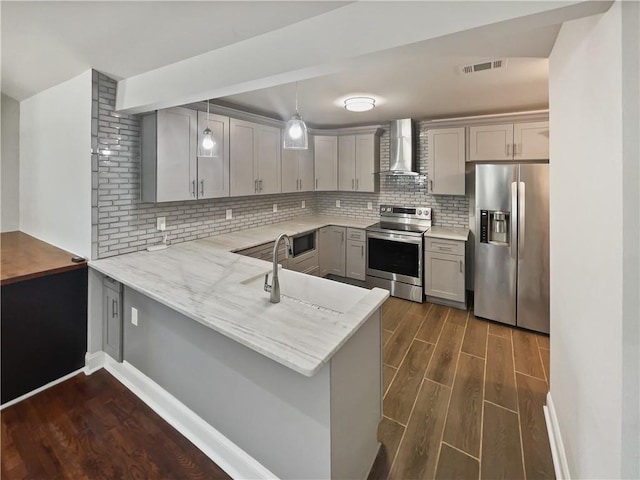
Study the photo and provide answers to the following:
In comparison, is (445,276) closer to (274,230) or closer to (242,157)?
(274,230)

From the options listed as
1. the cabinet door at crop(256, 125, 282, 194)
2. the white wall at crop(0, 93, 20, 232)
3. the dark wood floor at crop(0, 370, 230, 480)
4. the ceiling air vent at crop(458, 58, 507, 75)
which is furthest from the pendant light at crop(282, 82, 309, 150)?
the white wall at crop(0, 93, 20, 232)

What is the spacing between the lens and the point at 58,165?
106 inches

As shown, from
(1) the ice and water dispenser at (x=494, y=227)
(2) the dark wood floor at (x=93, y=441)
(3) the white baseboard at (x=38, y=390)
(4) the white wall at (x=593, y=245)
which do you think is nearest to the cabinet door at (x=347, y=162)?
(1) the ice and water dispenser at (x=494, y=227)

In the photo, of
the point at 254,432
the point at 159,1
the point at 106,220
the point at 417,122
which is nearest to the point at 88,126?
the point at 106,220

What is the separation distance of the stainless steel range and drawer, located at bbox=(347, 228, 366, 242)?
4.4 inches

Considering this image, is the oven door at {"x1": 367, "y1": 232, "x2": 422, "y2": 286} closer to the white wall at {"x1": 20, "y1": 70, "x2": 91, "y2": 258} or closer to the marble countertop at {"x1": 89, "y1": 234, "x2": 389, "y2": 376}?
the marble countertop at {"x1": 89, "y1": 234, "x2": 389, "y2": 376}

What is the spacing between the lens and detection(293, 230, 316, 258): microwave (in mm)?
3971

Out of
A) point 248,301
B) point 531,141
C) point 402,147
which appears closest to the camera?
point 248,301

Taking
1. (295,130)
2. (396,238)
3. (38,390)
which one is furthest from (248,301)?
(396,238)

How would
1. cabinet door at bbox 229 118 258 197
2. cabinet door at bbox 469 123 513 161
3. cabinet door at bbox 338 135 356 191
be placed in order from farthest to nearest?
1. cabinet door at bbox 338 135 356 191
2. cabinet door at bbox 469 123 513 161
3. cabinet door at bbox 229 118 258 197

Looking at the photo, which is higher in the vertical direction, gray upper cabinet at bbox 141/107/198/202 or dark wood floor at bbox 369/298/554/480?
gray upper cabinet at bbox 141/107/198/202

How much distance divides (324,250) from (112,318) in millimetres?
2796

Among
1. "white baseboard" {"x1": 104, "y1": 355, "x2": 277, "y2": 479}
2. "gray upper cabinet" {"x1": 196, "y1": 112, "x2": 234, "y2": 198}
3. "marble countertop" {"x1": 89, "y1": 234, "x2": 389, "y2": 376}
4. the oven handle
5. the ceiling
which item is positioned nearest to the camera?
"marble countertop" {"x1": 89, "y1": 234, "x2": 389, "y2": 376}

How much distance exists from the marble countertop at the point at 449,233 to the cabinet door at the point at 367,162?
3.73 ft
